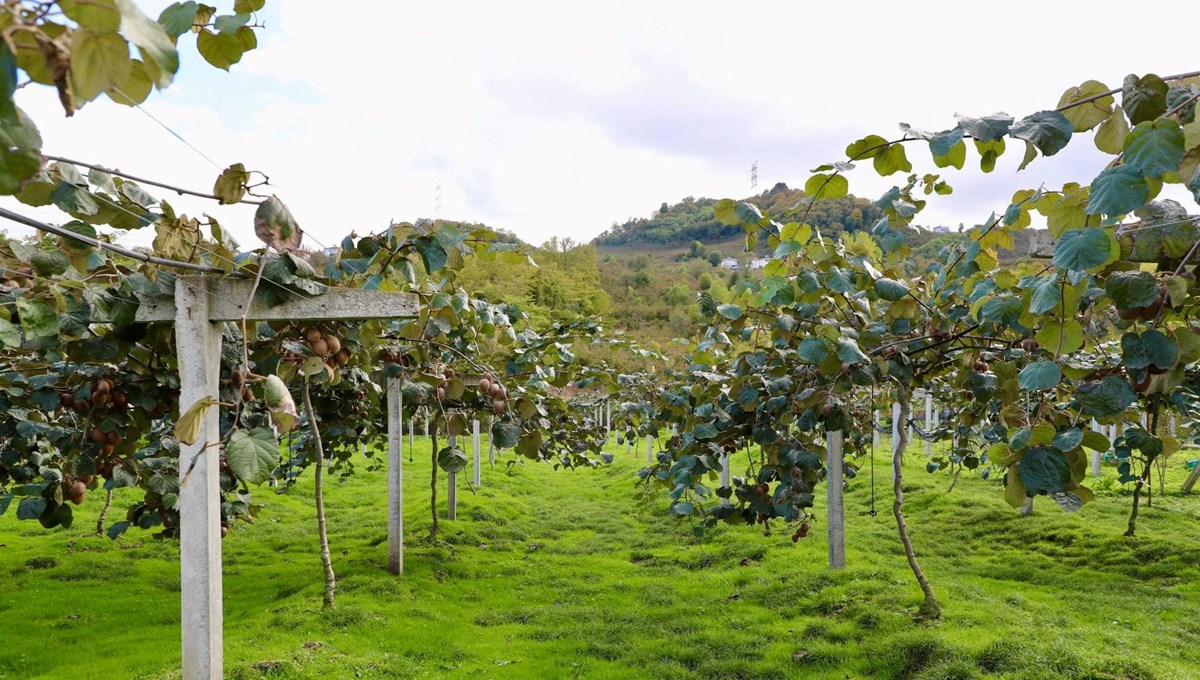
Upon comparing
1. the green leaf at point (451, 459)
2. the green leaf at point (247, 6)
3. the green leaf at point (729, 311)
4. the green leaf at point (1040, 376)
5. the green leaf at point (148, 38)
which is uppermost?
the green leaf at point (247, 6)

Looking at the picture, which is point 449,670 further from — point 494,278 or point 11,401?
point 494,278

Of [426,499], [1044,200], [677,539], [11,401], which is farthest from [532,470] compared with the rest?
[1044,200]

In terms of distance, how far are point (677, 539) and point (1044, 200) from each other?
6.57m

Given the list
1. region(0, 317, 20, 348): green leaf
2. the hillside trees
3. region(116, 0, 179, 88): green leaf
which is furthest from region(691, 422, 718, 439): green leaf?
region(116, 0, 179, 88): green leaf

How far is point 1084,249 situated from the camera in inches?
39.8

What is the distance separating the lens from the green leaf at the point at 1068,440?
1.12 metres

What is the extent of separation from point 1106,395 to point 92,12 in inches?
59.0

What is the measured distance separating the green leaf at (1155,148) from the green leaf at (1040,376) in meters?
0.37

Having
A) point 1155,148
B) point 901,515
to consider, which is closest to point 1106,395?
point 1155,148

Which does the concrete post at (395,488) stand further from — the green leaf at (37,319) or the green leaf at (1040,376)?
the green leaf at (1040,376)

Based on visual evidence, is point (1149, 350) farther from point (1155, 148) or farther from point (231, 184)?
point (231, 184)

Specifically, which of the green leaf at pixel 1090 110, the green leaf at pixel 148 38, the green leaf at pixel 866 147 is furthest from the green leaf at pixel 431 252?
the green leaf at pixel 1090 110

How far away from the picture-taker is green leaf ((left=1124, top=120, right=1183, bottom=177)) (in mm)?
931

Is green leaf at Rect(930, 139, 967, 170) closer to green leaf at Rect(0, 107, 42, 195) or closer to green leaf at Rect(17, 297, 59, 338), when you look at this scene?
green leaf at Rect(0, 107, 42, 195)
